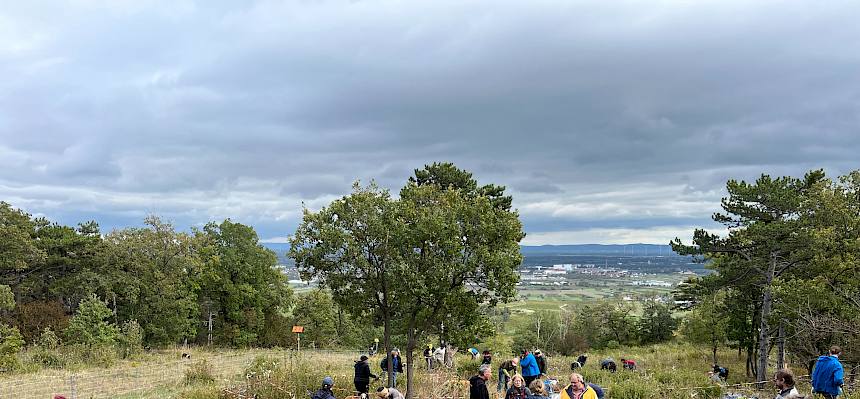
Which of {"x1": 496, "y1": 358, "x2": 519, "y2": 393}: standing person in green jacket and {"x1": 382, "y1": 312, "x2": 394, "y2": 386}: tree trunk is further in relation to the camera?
{"x1": 382, "y1": 312, "x2": 394, "y2": 386}: tree trunk

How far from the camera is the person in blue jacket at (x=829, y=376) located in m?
Answer: 9.40

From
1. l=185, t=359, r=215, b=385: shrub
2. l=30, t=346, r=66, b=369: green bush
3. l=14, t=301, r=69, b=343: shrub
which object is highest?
l=14, t=301, r=69, b=343: shrub

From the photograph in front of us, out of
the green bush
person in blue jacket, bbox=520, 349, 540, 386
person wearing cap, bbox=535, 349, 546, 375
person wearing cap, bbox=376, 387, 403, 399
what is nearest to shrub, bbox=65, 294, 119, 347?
the green bush

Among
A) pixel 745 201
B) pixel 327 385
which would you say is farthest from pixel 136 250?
pixel 745 201

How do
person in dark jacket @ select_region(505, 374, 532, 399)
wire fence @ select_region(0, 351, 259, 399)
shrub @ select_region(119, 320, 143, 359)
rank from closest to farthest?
person in dark jacket @ select_region(505, 374, 532, 399), wire fence @ select_region(0, 351, 259, 399), shrub @ select_region(119, 320, 143, 359)

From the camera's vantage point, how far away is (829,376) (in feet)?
31.4

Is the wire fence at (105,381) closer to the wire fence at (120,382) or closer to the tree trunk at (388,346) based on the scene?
the wire fence at (120,382)

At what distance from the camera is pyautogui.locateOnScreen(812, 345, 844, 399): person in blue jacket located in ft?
30.8

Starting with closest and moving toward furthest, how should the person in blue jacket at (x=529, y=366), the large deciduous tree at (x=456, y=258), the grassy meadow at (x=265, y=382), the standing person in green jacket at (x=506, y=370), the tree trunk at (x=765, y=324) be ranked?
the large deciduous tree at (x=456, y=258), the standing person in green jacket at (x=506, y=370), the grassy meadow at (x=265, y=382), the person in blue jacket at (x=529, y=366), the tree trunk at (x=765, y=324)

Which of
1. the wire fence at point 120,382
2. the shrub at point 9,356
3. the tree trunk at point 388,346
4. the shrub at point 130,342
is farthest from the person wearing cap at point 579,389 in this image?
the shrub at point 130,342

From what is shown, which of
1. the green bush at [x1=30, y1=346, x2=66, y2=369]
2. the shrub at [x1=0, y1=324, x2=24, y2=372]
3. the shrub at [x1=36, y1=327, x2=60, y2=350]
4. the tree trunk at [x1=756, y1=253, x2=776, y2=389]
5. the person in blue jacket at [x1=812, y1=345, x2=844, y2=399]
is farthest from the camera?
the shrub at [x1=36, y1=327, x2=60, y2=350]

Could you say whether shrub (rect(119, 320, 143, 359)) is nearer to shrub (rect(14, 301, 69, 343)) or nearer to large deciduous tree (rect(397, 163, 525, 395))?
shrub (rect(14, 301, 69, 343))

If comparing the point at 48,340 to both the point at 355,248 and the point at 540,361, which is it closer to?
the point at 355,248

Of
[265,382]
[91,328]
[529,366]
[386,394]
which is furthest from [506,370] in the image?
[91,328]
